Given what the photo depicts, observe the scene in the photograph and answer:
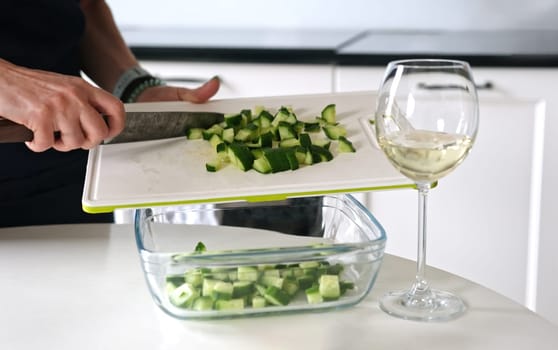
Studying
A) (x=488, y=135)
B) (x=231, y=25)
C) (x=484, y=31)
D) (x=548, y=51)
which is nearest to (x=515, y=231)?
(x=488, y=135)

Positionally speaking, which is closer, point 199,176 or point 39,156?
point 199,176

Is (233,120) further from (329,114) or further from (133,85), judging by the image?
(133,85)

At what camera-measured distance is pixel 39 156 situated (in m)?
1.57

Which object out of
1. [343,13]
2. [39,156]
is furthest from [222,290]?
[343,13]

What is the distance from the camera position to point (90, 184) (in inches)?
45.3

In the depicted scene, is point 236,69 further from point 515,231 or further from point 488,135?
point 515,231

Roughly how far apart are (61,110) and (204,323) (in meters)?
0.34

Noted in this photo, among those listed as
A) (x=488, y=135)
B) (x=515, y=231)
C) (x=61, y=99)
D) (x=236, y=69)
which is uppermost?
(x=61, y=99)

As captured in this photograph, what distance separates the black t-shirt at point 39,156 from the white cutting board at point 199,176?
0.96 ft

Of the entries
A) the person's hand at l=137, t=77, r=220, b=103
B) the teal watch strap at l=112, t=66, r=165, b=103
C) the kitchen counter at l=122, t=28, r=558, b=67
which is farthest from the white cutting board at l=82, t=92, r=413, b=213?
the kitchen counter at l=122, t=28, r=558, b=67

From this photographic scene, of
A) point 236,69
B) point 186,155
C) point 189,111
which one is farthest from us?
point 236,69

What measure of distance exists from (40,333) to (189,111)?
0.60m

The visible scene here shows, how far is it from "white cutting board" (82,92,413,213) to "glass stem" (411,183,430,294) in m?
0.11

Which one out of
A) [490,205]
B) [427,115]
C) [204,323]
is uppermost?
[427,115]
